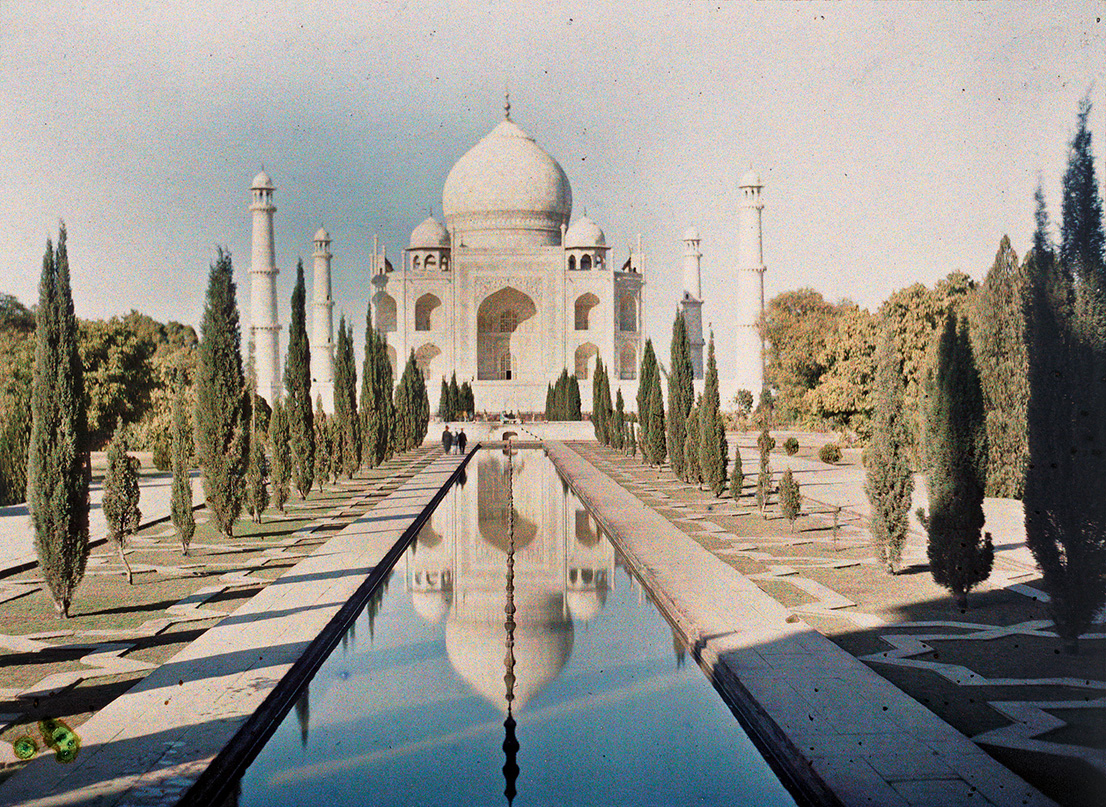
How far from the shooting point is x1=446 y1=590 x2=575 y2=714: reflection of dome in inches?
267

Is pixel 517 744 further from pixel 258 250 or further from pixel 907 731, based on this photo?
pixel 258 250

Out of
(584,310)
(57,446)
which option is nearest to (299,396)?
(57,446)

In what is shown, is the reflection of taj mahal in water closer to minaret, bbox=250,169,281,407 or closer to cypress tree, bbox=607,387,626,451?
cypress tree, bbox=607,387,626,451

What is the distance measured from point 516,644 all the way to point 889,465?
387cm

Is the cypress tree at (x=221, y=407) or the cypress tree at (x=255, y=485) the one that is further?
the cypress tree at (x=255, y=485)

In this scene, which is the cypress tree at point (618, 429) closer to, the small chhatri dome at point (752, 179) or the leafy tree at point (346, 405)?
the leafy tree at point (346, 405)

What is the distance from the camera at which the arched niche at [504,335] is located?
52.6 metres

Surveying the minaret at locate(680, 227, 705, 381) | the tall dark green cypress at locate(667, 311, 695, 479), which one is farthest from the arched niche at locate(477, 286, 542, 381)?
the tall dark green cypress at locate(667, 311, 695, 479)

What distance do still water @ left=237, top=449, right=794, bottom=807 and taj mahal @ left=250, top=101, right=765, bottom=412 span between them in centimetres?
3811

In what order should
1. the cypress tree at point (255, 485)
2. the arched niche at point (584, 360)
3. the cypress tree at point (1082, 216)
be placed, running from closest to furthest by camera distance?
1. the cypress tree at point (1082, 216)
2. the cypress tree at point (255, 485)
3. the arched niche at point (584, 360)

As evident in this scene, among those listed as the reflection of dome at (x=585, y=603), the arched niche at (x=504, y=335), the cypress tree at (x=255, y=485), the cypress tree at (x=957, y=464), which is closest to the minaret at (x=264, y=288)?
the arched niche at (x=504, y=335)

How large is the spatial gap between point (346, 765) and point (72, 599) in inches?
172

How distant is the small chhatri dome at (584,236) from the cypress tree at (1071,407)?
45.6 m

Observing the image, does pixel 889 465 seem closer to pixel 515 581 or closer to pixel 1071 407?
pixel 1071 407
